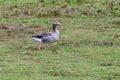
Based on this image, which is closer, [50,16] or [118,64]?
[118,64]

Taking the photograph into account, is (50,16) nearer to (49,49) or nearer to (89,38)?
(89,38)

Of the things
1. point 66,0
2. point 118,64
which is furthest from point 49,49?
point 66,0

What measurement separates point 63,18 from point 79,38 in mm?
4216

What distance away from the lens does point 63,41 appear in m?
18.5

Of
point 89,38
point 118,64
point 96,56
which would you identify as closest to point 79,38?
point 89,38

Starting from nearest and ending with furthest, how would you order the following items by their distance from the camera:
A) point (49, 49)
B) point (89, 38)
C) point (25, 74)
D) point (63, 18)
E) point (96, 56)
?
point (25, 74) < point (96, 56) < point (49, 49) < point (89, 38) < point (63, 18)

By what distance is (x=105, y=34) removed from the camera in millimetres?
19703

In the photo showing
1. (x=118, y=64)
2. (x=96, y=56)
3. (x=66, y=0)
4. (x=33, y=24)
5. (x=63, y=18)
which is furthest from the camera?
(x=66, y=0)

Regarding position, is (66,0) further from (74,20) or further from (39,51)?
(39,51)

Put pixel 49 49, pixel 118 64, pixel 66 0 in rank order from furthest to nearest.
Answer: pixel 66 0
pixel 49 49
pixel 118 64

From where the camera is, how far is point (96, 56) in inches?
630

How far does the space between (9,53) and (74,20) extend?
6668mm

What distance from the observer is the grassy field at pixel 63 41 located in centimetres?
1403

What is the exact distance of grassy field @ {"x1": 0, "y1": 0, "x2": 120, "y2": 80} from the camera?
14.0m
